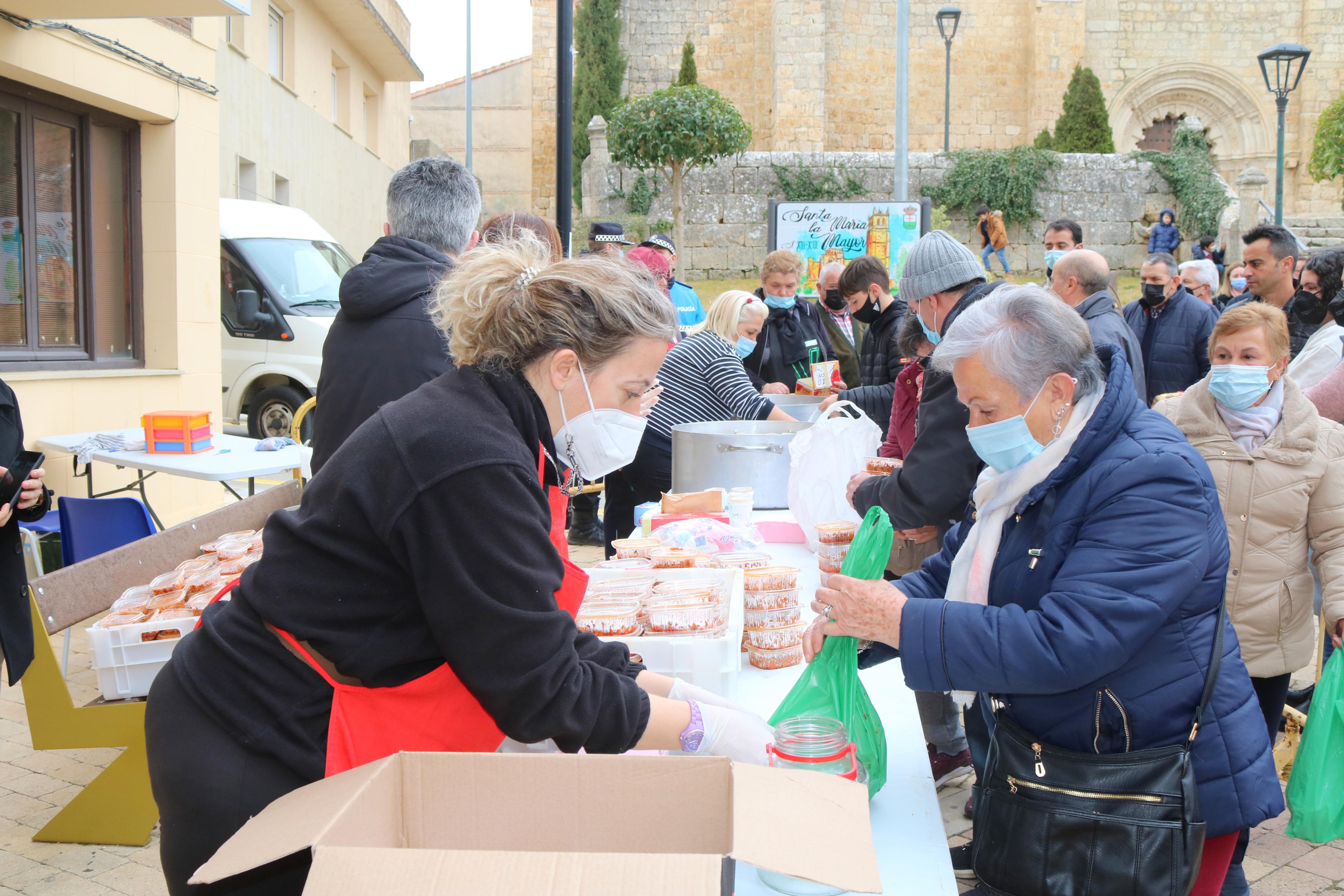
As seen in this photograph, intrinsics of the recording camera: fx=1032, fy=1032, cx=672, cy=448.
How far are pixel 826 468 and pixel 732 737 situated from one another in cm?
193

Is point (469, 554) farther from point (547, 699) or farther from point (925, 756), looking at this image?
point (925, 756)

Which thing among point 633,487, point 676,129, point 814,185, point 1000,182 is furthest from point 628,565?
point 1000,182

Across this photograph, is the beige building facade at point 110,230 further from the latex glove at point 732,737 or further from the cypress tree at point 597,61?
the cypress tree at point 597,61

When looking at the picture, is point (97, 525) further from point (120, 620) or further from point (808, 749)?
point (808, 749)

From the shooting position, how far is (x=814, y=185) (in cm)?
2080

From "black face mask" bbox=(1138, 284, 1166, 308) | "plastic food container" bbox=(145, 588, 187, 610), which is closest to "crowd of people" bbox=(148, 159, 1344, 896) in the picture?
"plastic food container" bbox=(145, 588, 187, 610)

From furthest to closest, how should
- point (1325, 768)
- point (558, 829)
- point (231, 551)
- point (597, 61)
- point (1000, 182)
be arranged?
point (597, 61) < point (1000, 182) < point (231, 551) < point (1325, 768) < point (558, 829)

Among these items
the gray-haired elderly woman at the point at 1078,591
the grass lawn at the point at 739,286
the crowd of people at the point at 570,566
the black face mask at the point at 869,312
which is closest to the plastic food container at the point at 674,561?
the crowd of people at the point at 570,566

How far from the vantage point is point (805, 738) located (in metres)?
1.65

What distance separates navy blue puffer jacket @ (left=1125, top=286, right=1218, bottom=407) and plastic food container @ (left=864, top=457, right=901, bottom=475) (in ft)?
12.7

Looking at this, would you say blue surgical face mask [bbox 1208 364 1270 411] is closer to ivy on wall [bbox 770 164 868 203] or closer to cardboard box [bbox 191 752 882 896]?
cardboard box [bbox 191 752 882 896]

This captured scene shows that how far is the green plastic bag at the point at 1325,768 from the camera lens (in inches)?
111

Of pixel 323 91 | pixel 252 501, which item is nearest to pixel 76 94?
pixel 252 501

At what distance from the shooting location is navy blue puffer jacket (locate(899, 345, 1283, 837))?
5.68ft
